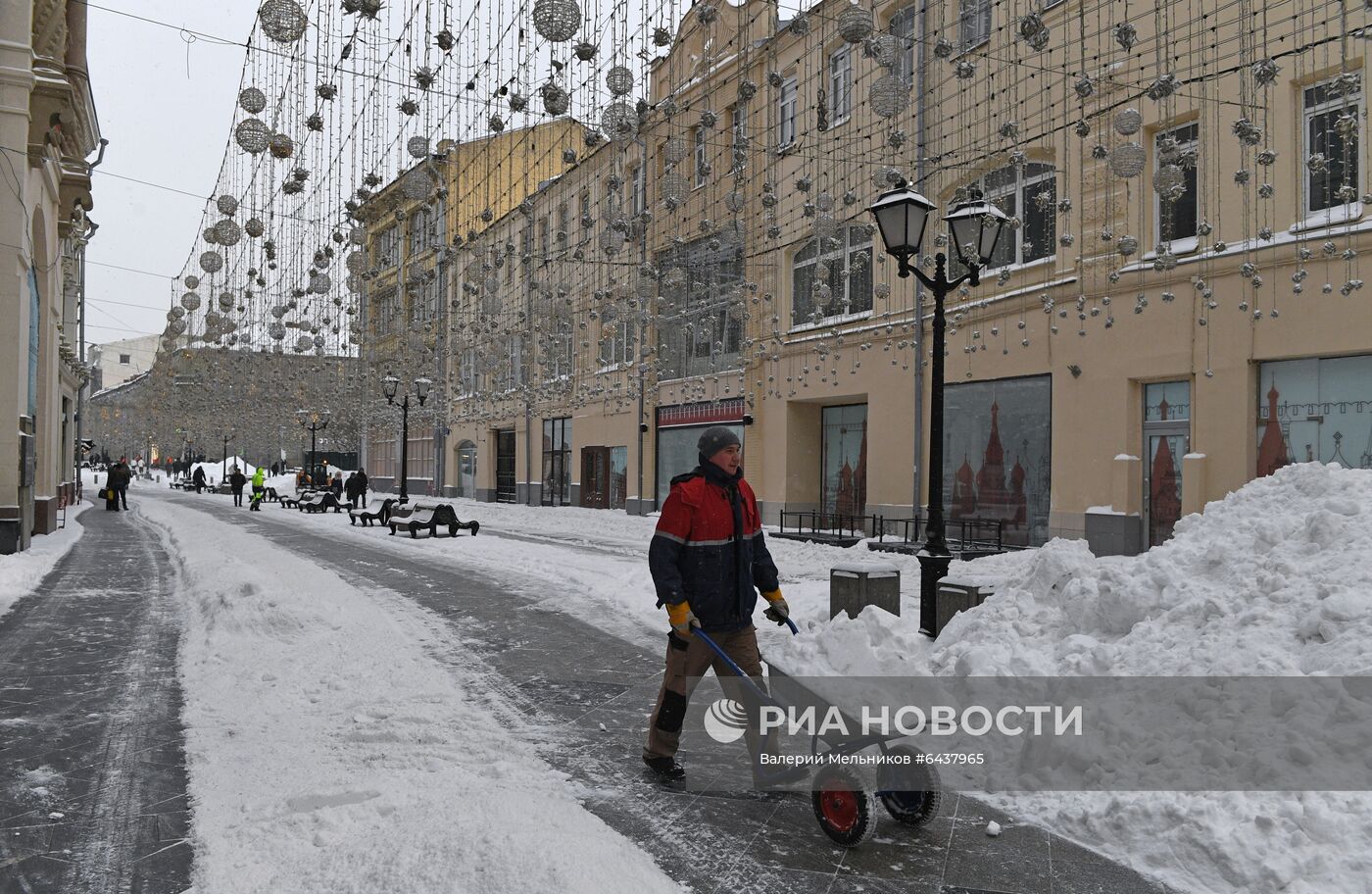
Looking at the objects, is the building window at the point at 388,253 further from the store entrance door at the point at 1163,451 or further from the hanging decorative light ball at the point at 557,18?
the store entrance door at the point at 1163,451

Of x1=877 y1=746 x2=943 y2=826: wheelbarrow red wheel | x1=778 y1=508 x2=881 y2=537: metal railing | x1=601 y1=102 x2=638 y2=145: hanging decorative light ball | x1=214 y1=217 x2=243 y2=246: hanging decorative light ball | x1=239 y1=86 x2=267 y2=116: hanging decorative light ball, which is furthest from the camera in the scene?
x1=778 y1=508 x2=881 y2=537: metal railing

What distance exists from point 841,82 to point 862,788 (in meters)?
19.3

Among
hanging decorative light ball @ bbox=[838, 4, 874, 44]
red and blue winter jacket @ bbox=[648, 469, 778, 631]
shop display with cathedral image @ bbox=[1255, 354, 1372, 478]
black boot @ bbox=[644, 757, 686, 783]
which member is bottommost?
black boot @ bbox=[644, 757, 686, 783]

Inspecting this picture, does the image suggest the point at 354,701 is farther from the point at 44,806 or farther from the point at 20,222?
the point at 20,222

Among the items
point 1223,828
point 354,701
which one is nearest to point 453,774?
point 354,701

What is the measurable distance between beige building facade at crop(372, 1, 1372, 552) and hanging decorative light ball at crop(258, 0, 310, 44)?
287cm

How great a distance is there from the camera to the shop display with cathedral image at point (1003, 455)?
59.5 ft

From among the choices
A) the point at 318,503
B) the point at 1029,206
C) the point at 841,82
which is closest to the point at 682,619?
the point at 1029,206

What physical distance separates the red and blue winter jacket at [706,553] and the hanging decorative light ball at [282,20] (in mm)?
5745

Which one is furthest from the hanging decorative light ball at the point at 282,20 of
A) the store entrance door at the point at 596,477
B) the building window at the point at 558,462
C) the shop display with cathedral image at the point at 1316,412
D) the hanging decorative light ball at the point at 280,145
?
A: the building window at the point at 558,462

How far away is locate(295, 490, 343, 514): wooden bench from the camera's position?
37.0 meters

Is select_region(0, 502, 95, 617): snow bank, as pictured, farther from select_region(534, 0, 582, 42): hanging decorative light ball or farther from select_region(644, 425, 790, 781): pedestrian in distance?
select_region(644, 425, 790, 781): pedestrian in distance

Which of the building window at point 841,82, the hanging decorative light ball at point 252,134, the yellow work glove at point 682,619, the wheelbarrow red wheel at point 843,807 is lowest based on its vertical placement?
the wheelbarrow red wheel at point 843,807

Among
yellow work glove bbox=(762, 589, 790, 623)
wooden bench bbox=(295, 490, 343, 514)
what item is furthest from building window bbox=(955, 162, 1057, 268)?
wooden bench bbox=(295, 490, 343, 514)
